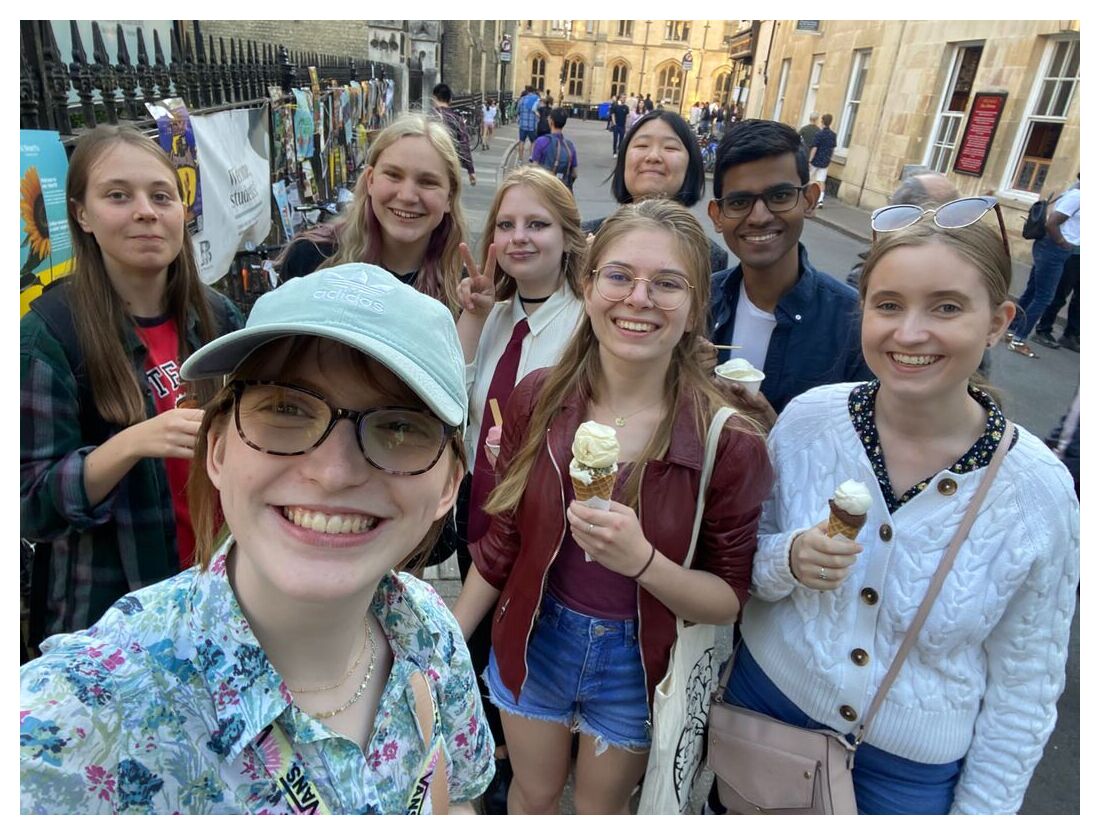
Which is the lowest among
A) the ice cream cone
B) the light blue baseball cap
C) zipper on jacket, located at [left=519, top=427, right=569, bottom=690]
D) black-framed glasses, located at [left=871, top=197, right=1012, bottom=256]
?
zipper on jacket, located at [left=519, top=427, right=569, bottom=690]

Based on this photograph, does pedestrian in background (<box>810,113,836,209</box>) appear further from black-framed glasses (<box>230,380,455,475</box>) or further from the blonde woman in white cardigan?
black-framed glasses (<box>230,380,455,475</box>)

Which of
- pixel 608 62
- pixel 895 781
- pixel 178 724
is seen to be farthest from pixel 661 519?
pixel 608 62

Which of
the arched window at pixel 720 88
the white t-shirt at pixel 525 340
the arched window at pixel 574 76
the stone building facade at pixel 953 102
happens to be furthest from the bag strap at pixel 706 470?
the arched window at pixel 574 76

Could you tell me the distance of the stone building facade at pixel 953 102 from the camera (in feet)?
41.4

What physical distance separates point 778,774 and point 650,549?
77 centimetres

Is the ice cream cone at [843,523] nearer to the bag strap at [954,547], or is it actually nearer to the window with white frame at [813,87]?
the bag strap at [954,547]

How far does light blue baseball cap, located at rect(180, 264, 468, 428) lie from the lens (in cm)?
102

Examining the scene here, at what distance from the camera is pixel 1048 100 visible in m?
12.8

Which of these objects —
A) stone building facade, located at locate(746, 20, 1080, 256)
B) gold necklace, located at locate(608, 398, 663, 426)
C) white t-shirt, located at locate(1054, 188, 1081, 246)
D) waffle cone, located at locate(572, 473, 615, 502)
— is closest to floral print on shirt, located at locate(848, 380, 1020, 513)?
gold necklace, located at locate(608, 398, 663, 426)

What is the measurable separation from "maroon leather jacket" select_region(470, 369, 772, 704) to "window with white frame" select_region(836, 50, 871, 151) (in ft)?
75.6

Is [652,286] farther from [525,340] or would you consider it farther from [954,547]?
[954,547]

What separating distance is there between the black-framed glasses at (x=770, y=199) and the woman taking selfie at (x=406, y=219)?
4.73 feet

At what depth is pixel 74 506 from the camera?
1.90m

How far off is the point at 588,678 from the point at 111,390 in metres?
1.81
